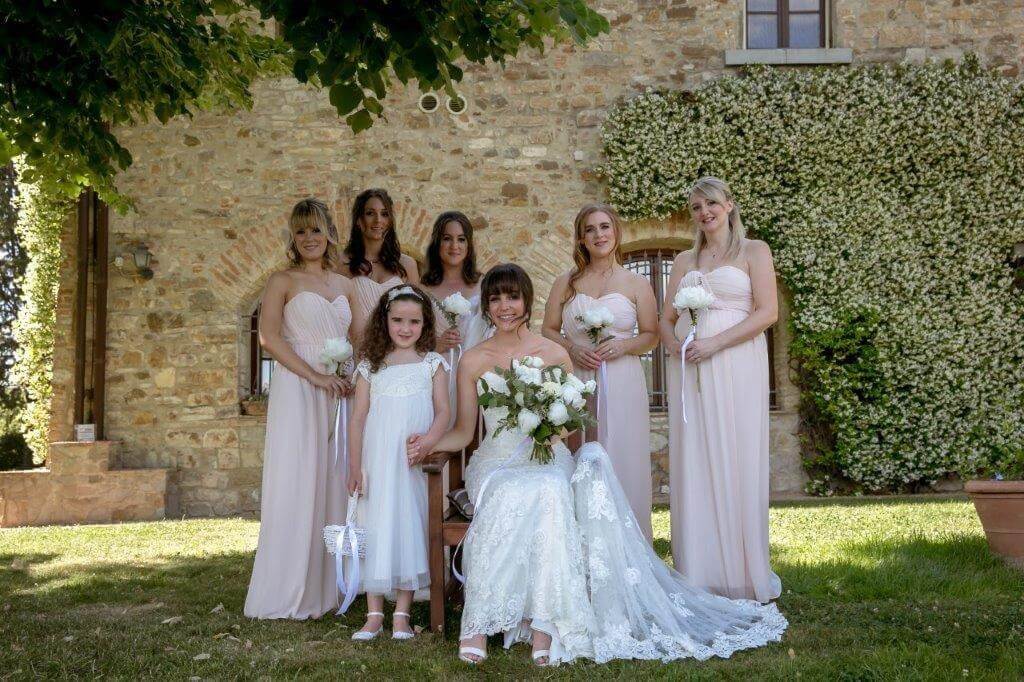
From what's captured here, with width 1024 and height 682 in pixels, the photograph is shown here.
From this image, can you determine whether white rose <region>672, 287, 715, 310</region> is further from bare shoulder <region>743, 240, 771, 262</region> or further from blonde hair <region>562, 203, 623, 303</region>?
blonde hair <region>562, 203, 623, 303</region>

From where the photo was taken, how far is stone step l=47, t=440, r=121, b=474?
27.9 ft

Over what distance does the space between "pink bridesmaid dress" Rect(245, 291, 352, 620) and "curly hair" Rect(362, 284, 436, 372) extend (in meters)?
0.40

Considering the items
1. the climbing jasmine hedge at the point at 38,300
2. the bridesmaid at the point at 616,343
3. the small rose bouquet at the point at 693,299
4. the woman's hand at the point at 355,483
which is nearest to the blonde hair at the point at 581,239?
the bridesmaid at the point at 616,343

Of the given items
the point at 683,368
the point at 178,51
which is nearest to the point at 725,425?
the point at 683,368

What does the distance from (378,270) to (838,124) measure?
5.83 metres

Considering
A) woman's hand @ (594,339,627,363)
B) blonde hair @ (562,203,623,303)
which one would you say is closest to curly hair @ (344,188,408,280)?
blonde hair @ (562,203,623,303)

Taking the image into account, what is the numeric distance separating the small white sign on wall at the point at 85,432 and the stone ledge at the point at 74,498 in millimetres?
381

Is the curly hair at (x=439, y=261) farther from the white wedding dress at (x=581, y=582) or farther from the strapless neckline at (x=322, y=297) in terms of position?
the white wedding dress at (x=581, y=582)

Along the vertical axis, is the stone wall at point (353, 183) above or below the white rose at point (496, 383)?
above

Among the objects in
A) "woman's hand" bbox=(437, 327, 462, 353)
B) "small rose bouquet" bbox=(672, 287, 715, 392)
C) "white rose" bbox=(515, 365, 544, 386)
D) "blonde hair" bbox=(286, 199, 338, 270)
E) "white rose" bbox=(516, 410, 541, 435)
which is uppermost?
"blonde hair" bbox=(286, 199, 338, 270)

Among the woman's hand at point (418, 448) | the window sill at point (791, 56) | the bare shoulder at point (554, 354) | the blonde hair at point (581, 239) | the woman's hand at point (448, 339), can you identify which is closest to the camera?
the woman's hand at point (418, 448)

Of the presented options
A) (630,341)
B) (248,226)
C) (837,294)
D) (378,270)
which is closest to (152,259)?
(248,226)

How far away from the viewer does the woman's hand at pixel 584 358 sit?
454 centimetres

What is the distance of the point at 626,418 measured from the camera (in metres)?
4.57
